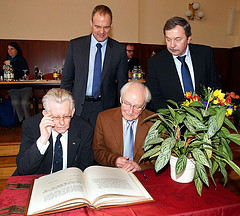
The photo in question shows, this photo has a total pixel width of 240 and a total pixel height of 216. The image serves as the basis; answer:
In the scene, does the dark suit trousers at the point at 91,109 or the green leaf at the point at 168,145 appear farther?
the dark suit trousers at the point at 91,109

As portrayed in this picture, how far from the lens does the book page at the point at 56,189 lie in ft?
3.34

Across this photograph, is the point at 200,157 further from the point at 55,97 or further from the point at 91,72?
the point at 91,72

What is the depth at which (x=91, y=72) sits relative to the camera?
2559 millimetres

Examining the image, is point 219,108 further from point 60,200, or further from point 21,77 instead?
point 21,77

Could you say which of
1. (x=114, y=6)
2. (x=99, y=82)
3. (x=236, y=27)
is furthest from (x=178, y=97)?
(x=236, y=27)

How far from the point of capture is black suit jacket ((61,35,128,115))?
2.49 metres

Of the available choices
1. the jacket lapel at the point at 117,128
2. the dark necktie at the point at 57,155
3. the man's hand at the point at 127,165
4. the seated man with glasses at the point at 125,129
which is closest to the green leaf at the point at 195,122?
the man's hand at the point at 127,165

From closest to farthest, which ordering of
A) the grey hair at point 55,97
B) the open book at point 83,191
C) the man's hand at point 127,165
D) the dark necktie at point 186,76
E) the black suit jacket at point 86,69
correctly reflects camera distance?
1. the open book at point 83,191
2. the man's hand at point 127,165
3. the grey hair at point 55,97
4. the dark necktie at point 186,76
5. the black suit jacket at point 86,69

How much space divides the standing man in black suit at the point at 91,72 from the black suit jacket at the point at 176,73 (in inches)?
16.8

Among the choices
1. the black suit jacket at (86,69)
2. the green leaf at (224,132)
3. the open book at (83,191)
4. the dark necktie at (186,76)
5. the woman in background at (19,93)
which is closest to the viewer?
the open book at (83,191)

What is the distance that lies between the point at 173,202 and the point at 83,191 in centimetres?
41

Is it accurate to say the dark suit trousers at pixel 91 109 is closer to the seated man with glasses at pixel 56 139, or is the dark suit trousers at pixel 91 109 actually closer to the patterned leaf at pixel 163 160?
the seated man with glasses at pixel 56 139

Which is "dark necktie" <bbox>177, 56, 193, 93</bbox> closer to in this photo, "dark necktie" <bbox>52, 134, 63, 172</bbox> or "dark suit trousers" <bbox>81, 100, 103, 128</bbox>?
"dark suit trousers" <bbox>81, 100, 103, 128</bbox>

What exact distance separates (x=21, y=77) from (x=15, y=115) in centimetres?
71
